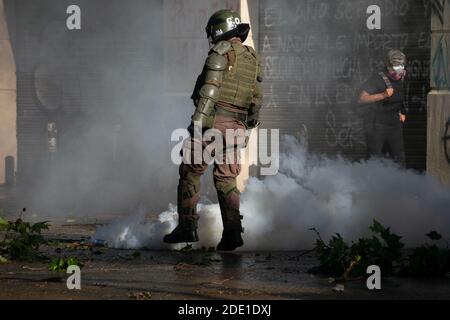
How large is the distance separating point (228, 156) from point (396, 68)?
12.6ft

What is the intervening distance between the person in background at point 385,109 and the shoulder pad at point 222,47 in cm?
369

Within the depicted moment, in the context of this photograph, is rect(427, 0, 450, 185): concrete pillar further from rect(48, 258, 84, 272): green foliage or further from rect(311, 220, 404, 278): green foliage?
rect(48, 258, 84, 272): green foliage

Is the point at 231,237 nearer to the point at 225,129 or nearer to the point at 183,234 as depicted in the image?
the point at 183,234

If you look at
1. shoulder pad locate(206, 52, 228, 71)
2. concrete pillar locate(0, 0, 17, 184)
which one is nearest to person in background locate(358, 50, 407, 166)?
shoulder pad locate(206, 52, 228, 71)

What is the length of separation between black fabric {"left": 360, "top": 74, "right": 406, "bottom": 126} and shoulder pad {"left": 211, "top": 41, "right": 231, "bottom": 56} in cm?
369

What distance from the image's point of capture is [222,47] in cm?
786

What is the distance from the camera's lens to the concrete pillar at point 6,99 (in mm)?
15320

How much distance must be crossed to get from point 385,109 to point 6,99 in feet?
21.3

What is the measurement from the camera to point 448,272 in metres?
7.00

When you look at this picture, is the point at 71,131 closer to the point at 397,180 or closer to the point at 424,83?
the point at 424,83

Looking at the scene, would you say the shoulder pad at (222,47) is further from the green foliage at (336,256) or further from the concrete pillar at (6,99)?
the concrete pillar at (6,99)

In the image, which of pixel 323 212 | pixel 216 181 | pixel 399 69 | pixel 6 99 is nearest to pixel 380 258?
pixel 323 212

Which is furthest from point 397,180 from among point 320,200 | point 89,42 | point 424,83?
point 89,42

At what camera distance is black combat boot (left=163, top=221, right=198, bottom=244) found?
315 inches
